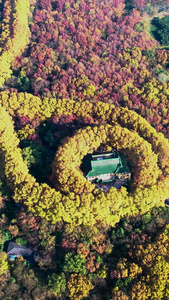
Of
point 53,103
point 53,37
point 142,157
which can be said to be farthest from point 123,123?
point 53,37

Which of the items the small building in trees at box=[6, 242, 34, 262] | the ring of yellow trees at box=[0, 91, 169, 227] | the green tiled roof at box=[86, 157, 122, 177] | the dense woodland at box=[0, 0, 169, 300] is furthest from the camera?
the green tiled roof at box=[86, 157, 122, 177]

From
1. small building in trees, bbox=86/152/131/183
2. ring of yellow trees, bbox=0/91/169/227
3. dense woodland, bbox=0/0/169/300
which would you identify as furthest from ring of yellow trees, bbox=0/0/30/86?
small building in trees, bbox=86/152/131/183

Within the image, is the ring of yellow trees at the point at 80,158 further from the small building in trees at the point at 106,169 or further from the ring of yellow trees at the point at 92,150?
the small building in trees at the point at 106,169

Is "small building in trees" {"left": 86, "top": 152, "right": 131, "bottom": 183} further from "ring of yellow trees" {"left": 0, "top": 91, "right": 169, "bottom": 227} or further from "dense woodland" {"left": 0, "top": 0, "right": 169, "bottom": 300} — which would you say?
"ring of yellow trees" {"left": 0, "top": 91, "right": 169, "bottom": 227}

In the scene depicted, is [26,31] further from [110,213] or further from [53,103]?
[110,213]

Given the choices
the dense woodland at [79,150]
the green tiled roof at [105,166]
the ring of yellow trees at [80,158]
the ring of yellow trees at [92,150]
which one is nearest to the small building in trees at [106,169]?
the green tiled roof at [105,166]

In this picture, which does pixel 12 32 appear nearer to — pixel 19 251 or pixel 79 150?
pixel 79 150

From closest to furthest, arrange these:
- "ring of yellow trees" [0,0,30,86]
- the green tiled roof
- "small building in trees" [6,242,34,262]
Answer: "small building in trees" [6,242,34,262] < the green tiled roof < "ring of yellow trees" [0,0,30,86]
